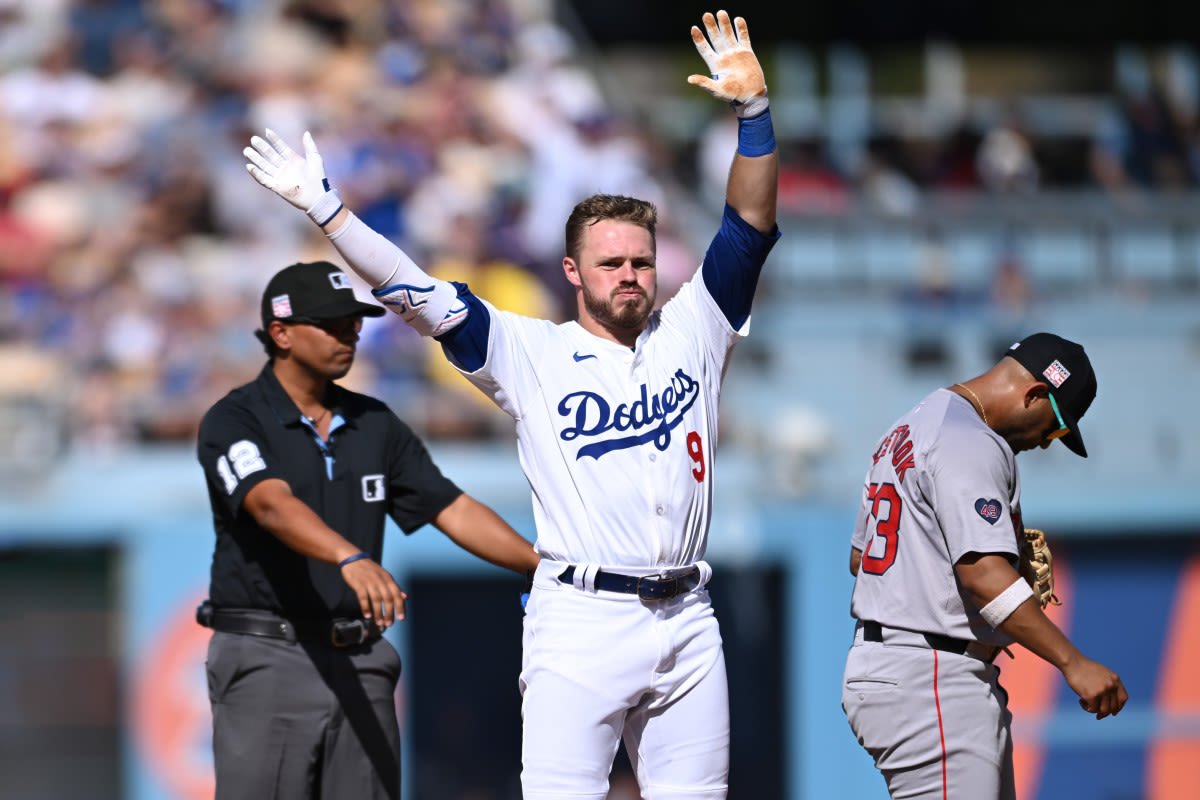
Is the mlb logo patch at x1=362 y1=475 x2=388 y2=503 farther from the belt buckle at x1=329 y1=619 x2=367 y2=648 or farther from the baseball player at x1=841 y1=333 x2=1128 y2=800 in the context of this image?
the baseball player at x1=841 y1=333 x2=1128 y2=800

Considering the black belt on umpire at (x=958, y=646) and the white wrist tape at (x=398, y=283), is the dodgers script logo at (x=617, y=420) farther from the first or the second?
the black belt on umpire at (x=958, y=646)

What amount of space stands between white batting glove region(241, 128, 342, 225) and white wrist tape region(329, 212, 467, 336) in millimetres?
81

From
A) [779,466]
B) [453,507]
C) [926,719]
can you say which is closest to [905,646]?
[926,719]

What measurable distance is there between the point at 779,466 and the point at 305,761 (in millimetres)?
5429

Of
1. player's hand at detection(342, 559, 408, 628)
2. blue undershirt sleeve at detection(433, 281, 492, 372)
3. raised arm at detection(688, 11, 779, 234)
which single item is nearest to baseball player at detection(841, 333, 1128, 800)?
raised arm at detection(688, 11, 779, 234)

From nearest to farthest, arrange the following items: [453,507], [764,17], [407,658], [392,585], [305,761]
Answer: [392,585] < [305,761] < [453,507] < [407,658] < [764,17]

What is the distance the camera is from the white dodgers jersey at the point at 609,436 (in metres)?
3.85

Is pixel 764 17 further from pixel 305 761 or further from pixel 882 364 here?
pixel 305 761

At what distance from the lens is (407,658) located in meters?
9.09

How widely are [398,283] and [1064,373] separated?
1.75 metres

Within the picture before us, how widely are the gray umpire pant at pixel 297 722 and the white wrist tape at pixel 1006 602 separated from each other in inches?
69.5

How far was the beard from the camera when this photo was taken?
3.92 metres

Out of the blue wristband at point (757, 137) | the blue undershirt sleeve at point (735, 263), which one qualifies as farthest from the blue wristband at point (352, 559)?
the blue wristband at point (757, 137)

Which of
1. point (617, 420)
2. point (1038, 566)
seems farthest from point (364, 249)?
point (1038, 566)
